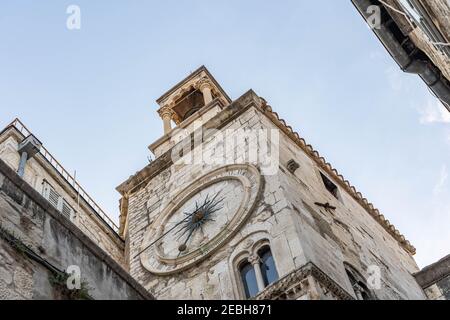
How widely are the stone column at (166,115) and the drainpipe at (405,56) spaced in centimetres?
950

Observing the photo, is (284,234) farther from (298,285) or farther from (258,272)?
(298,285)

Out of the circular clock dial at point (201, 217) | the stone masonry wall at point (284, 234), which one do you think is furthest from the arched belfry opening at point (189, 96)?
the circular clock dial at point (201, 217)

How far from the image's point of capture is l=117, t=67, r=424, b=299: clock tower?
38.3 ft

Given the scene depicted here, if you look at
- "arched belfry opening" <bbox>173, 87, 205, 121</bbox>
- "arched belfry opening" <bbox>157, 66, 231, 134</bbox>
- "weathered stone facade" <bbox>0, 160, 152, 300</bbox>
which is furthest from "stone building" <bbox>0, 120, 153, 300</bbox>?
"arched belfry opening" <bbox>173, 87, 205, 121</bbox>

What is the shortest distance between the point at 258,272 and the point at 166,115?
29.7 ft

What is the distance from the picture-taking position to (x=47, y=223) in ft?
20.0

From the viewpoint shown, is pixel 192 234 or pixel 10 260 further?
pixel 192 234

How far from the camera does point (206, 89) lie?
773 inches

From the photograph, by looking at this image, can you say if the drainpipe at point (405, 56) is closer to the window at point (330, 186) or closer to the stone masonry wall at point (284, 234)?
the stone masonry wall at point (284, 234)

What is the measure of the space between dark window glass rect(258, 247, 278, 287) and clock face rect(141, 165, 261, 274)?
36.9 inches

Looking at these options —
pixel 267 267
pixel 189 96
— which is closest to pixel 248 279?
pixel 267 267
